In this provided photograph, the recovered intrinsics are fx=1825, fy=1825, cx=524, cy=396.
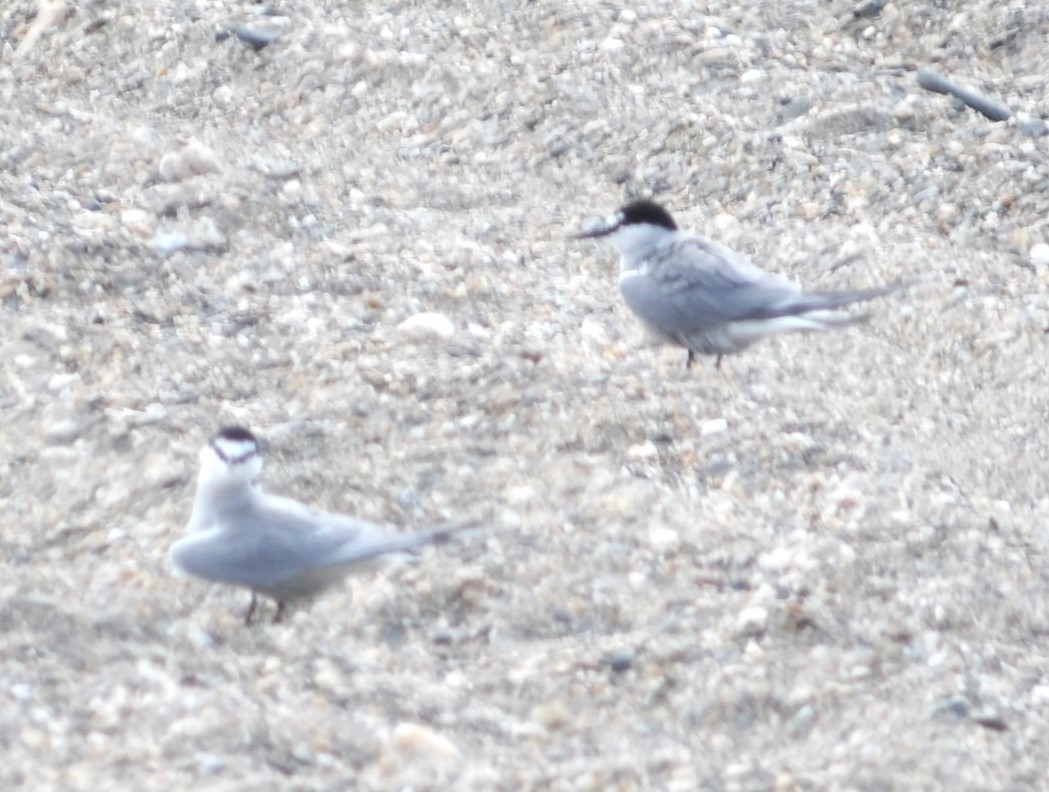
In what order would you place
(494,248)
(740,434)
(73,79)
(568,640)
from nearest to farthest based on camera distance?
1. (568,640)
2. (740,434)
3. (494,248)
4. (73,79)

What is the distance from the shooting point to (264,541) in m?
3.85

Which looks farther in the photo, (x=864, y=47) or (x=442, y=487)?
(x=864, y=47)

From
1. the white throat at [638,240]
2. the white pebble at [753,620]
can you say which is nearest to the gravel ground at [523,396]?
the white pebble at [753,620]

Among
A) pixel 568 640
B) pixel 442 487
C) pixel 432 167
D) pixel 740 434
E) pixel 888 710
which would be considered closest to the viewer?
pixel 888 710

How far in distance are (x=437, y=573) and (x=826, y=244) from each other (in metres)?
2.26

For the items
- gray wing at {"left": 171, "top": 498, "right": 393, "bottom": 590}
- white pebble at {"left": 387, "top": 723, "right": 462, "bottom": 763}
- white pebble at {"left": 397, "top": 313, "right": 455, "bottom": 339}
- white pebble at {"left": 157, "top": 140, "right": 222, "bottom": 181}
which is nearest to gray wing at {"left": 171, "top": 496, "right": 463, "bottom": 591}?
gray wing at {"left": 171, "top": 498, "right": 393, "bottom": 590}

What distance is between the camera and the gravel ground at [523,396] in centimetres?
361

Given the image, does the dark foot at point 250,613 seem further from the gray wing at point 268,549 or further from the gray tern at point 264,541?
the gray wing at point 268,549

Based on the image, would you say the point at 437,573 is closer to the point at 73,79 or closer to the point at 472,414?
the point at 472,414

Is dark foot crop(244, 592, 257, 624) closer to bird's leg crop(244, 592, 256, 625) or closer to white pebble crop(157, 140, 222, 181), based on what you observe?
bird's leg crop(244, 592, 256, 625)

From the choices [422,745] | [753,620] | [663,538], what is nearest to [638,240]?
[663,538]

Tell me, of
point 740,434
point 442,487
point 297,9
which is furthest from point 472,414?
point 297,9

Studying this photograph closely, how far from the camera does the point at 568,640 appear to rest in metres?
3.94

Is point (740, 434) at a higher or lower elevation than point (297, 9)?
lower
